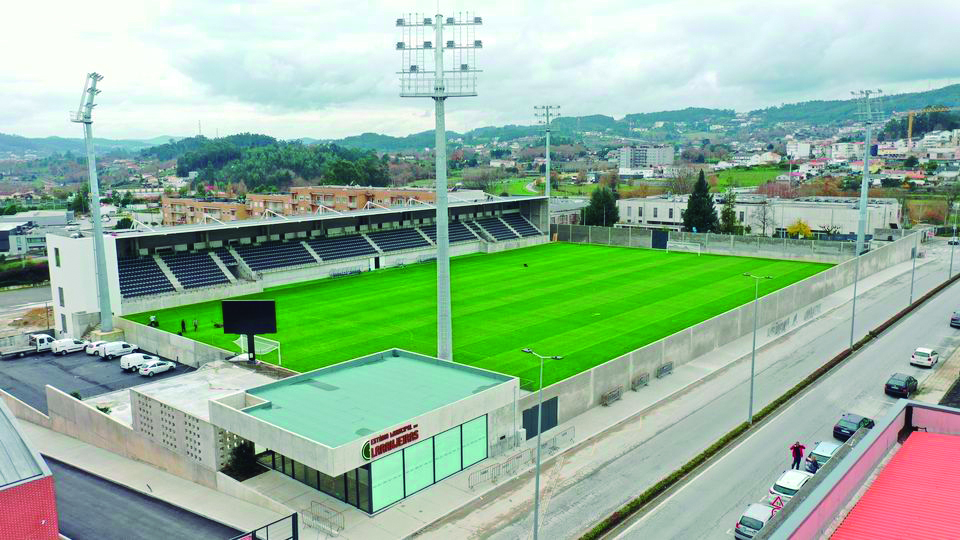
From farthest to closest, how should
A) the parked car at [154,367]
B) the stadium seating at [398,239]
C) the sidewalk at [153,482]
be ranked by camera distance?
1. the stadium seating at [398,239]
2. the parked car at [154,367]
3. the sidewalk at [153,482]

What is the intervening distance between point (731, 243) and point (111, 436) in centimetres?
6468

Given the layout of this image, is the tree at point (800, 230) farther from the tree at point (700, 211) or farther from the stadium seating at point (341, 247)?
the stadium seating at point (341, 247)

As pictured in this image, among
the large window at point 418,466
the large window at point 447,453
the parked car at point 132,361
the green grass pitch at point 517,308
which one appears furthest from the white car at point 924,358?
the parked car at point 132,361

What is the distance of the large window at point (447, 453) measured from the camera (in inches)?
1036

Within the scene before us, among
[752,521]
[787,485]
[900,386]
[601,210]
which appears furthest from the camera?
[601,210]

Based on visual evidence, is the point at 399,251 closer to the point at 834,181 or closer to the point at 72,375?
the point at 72,375

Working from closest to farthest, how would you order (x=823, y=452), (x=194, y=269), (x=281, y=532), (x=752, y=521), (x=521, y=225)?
(x=752, y=521), (x=281, y=532), (x=823, y=452), (x=194, y=269), (x=521, y=225)

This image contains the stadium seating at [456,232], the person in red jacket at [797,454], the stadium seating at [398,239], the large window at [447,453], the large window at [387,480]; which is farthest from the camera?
the stadium seating at [456,232]

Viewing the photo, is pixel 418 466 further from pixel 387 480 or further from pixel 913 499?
pixel 913 499

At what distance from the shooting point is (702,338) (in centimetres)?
4081

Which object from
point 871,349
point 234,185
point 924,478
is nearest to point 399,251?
point 871,349

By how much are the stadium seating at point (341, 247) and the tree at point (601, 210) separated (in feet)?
127

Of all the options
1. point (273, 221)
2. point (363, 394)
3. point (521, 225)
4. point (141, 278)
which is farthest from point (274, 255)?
point (363, 394)

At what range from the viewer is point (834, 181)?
140000 millimetres
